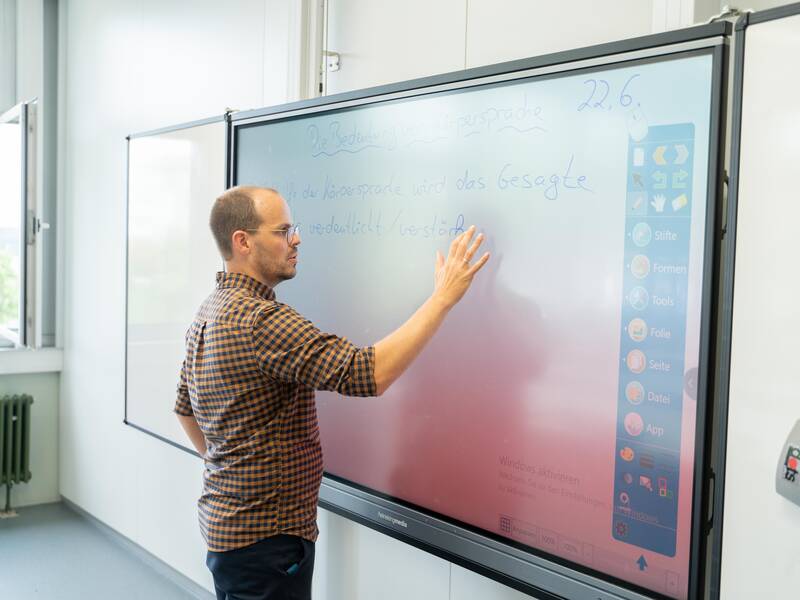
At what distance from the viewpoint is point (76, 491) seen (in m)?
4.42

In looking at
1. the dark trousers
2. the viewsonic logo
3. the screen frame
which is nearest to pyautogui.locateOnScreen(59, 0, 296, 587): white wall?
the screen frame

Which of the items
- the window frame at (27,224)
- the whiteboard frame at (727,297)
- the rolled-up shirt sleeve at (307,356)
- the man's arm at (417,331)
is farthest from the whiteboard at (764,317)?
the window frame at (27,224)

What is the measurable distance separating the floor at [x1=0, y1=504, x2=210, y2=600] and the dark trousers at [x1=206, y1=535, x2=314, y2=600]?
1.65m

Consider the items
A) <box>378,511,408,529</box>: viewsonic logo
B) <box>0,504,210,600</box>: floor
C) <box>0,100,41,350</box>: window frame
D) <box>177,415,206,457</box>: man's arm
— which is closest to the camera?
<box>378,511,408,529</box>: viewsonic logo

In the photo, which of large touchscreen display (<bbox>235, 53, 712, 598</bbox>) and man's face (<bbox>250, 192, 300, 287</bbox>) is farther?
man's face (<bbox>250, 192, 300, 287</bbox>)

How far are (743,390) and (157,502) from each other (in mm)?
2888

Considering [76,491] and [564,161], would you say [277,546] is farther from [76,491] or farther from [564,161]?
[76,491]

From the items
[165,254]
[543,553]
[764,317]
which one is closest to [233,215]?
[543,553]

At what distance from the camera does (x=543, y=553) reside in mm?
1720

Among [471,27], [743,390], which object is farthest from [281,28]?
[743,390]

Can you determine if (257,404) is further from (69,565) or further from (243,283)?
(69,565)

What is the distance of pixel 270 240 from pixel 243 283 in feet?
0.39

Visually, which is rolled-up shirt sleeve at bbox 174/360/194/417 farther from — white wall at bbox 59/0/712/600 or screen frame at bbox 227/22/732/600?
white wall at bbox 59/0/712/600

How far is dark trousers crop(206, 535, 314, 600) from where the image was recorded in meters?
1.81
